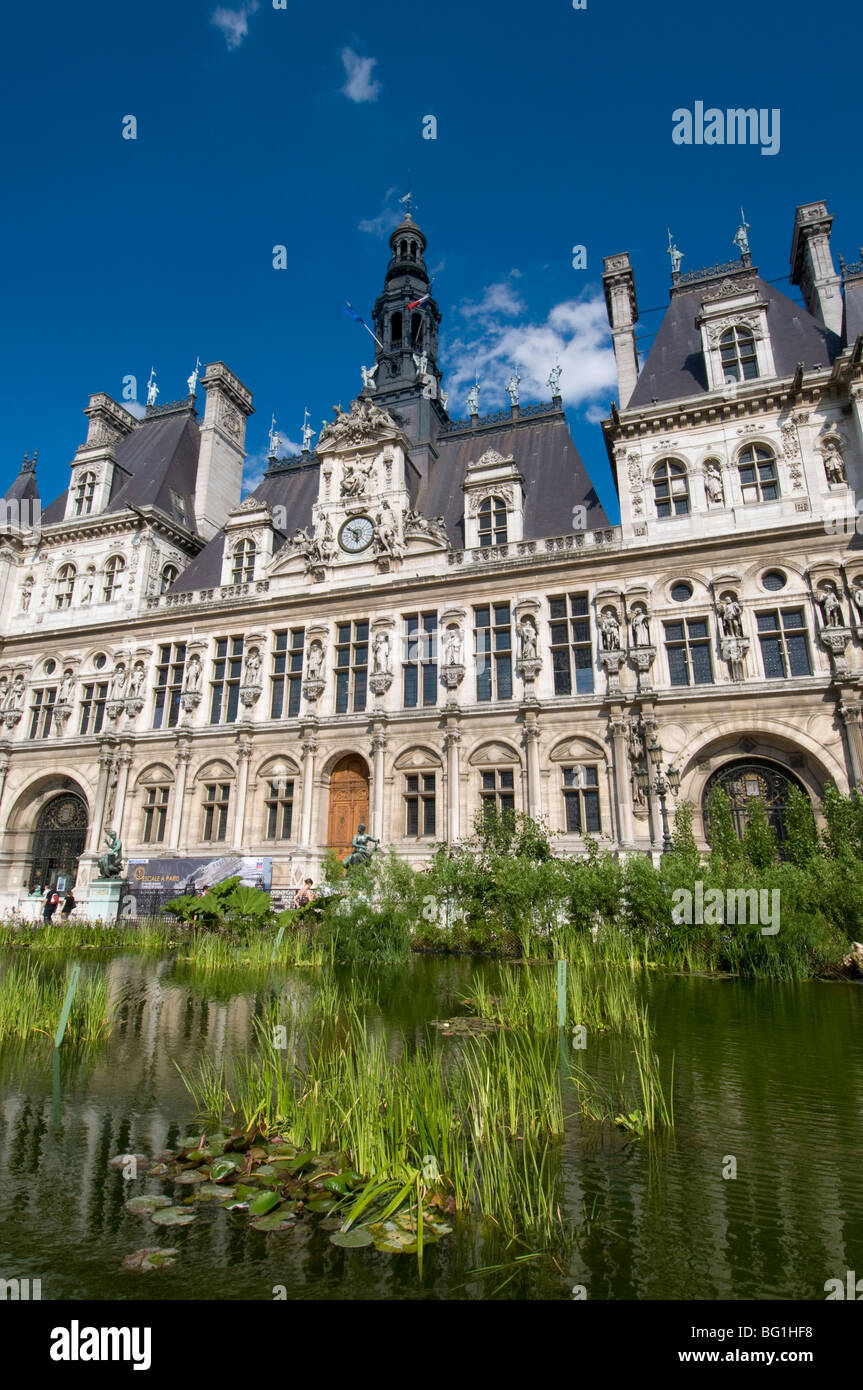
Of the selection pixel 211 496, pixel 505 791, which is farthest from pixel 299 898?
pixel 211 496

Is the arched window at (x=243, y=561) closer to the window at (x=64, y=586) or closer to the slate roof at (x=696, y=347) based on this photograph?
the window at (x=64, y=586)

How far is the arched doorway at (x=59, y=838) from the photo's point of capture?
102ft

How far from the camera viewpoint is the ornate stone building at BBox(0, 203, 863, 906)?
22.5 metres

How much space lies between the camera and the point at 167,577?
114 feet

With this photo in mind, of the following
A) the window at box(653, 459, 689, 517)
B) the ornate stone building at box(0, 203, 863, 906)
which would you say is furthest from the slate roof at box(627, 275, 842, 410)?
the window at box(653, 459, 689, 517)

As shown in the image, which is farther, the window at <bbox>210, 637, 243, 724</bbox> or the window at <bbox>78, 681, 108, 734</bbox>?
the window at <bbox>78, 681, 108, 734</bbox>

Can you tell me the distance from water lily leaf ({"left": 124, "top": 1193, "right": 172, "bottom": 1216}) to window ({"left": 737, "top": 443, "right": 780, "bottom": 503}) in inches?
996

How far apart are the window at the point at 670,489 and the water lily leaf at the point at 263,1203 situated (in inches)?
972

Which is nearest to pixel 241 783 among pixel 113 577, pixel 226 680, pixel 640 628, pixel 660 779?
pixel 226 680

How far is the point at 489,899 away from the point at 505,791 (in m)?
7.78

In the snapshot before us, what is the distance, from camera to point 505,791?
24.1 metres

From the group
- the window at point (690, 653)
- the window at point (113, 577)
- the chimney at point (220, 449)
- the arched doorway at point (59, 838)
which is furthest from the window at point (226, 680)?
the window at point (690, 653)

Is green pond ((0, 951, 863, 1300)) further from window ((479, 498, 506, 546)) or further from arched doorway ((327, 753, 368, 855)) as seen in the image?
window ((479, 498, 506, 546))

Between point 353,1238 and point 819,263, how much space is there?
35.1 metres
